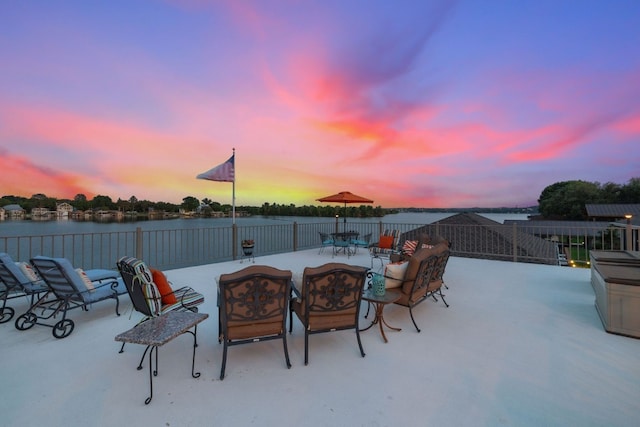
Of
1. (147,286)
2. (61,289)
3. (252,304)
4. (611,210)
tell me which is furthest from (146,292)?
(611,210)

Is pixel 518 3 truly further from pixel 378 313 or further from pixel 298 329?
pixel 298 329

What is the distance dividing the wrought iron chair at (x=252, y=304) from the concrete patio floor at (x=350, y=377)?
338mm

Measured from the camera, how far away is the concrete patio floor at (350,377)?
1736 mm

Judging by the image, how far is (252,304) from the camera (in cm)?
217

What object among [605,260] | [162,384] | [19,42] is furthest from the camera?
[19,42]

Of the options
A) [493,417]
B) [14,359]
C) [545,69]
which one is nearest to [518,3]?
[545,69]

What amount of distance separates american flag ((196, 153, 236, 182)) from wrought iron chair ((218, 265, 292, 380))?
244 inches

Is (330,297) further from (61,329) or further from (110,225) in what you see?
(110,225)

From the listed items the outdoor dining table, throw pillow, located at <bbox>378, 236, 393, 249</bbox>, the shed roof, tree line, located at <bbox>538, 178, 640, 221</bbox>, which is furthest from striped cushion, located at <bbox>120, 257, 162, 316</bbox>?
tree line, located at <bbox>538, 178, 640, 221</bbox>

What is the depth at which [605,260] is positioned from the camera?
4.02 m

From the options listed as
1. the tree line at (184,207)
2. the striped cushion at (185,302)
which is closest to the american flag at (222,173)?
the striped cushion at (185,302)

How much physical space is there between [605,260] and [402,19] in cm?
667

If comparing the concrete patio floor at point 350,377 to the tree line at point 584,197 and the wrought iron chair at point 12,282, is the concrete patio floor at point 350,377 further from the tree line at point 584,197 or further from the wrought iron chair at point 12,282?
the tree line at point 584,197

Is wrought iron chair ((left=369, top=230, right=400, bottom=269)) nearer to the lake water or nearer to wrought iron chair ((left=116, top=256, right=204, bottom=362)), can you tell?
the lake water
